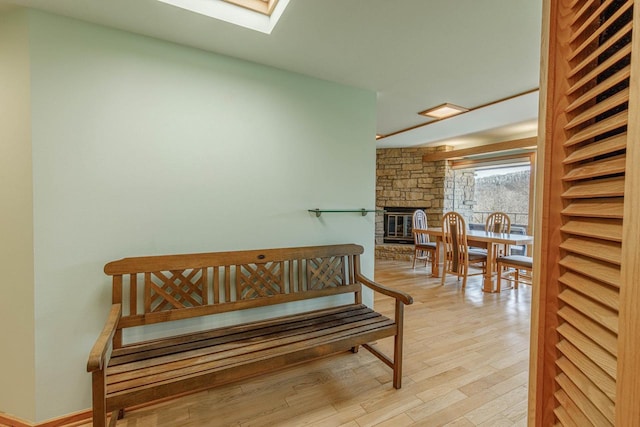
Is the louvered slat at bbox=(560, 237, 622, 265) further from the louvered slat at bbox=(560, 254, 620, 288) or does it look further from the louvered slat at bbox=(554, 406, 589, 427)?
the louvered slat at bbox=(554, 406, 589, 427)

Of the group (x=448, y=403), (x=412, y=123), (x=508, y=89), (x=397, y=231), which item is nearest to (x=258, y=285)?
(x=448, y=403)

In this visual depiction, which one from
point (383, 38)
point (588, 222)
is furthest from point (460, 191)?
Answer: point (588, 222)

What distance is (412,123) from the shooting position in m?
3.52

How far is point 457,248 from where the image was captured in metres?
3.77

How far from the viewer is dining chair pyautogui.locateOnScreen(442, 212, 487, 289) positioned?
12.0ft

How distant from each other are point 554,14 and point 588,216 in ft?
1.69

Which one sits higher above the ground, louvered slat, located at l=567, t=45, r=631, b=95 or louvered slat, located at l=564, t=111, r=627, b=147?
louvered slat, located at l=567, t=45, r=631, b=95

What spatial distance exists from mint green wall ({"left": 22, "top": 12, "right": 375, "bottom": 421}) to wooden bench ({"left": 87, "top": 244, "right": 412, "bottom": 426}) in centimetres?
16

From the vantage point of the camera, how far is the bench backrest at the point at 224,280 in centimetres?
154

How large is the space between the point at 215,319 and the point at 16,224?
1.14 m

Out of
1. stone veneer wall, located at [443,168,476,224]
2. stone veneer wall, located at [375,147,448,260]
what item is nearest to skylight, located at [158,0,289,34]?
stone veneer wall, located at [375,147,448,260]

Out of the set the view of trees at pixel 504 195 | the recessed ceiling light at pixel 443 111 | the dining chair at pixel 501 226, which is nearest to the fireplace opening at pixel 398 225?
the view of trees at pixel 504 195

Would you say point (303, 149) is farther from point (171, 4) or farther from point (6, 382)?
point (6, 382)

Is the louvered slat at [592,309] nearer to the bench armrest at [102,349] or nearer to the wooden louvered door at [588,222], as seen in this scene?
the wooden louvered door at [588,222]
